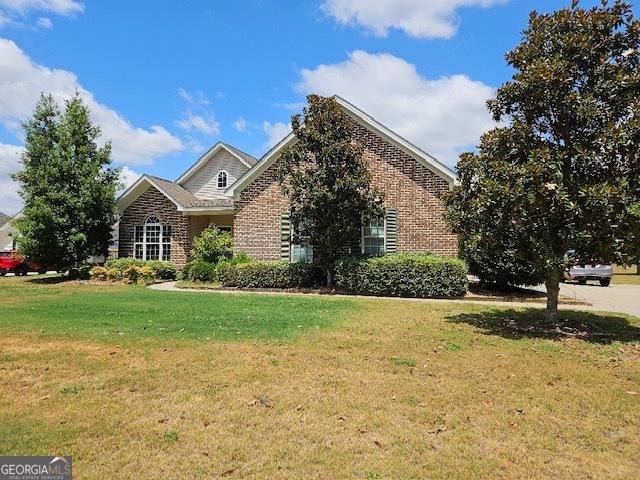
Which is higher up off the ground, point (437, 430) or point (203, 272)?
point (203, 272)

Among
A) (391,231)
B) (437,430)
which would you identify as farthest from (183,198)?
(437,430)

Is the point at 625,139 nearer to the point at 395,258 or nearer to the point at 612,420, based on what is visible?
the point at 612,420

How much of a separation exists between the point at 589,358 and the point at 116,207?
21.6 m

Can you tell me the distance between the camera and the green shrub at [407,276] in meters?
15.0

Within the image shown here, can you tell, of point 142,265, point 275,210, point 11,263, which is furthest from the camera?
point 11,263

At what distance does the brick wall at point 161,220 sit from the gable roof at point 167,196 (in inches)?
10.2

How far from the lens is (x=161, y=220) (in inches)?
928

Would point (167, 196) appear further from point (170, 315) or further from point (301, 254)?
point (170, 315)

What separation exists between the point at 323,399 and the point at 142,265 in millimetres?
17885

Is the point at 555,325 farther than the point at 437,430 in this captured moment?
Yes

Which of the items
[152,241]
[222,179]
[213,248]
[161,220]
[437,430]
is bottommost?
[437,430]

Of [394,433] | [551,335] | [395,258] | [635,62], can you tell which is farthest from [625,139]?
[395,258]

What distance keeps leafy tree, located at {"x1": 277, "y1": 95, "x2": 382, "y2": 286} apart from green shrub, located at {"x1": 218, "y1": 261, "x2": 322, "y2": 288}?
662 millimetres

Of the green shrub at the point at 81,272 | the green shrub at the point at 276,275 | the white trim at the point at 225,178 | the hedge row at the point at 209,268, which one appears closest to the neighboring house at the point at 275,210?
the hedge row at the point at 209,268
